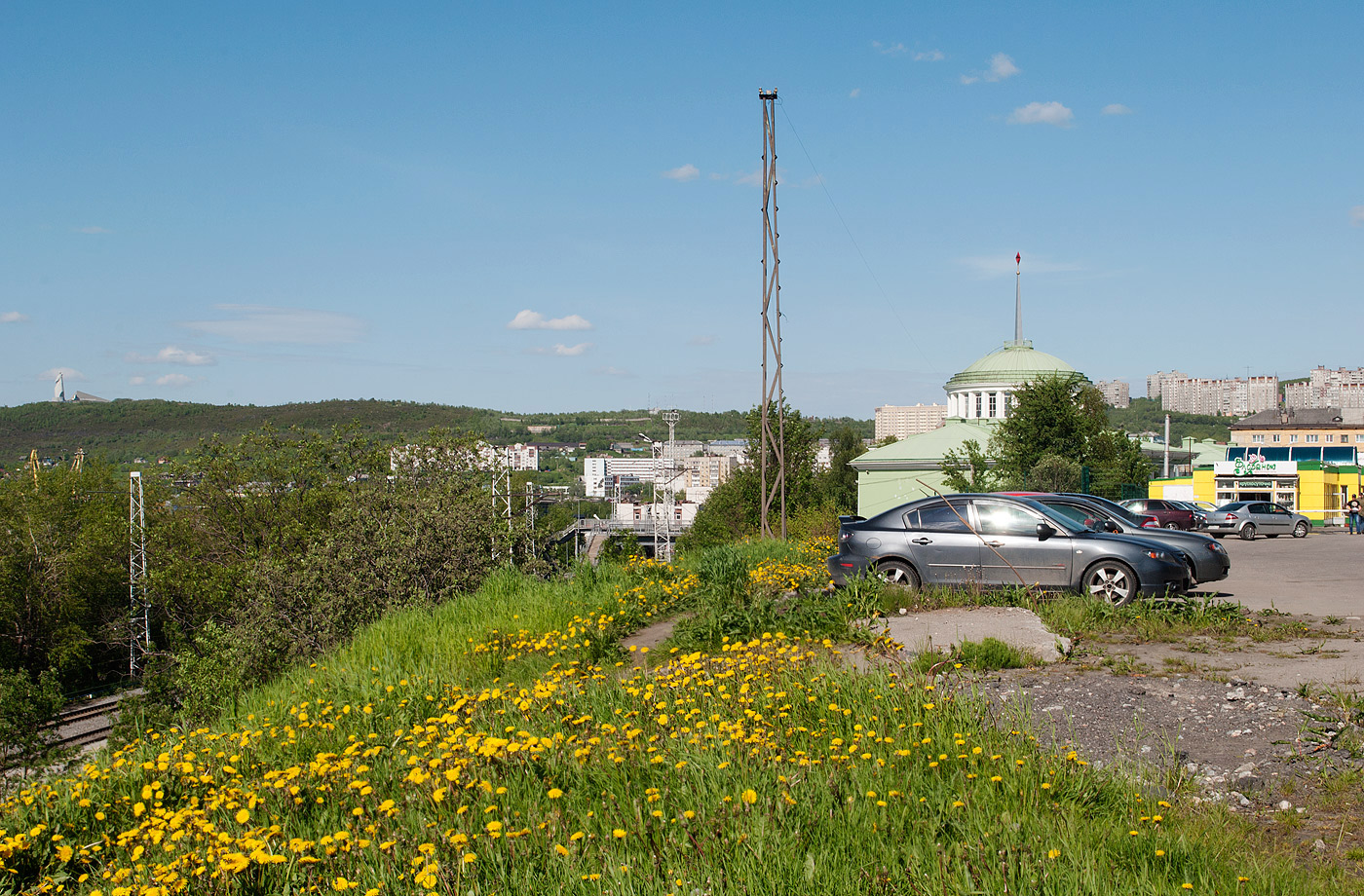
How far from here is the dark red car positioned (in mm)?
29734

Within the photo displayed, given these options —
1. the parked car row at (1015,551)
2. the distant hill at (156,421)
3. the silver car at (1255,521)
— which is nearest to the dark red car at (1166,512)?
the silver car at (1255,521)

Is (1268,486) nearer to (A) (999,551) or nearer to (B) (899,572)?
(A) (999,551)

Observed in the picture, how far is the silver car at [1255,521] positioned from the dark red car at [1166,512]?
402cm

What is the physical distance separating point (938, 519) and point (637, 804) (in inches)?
343

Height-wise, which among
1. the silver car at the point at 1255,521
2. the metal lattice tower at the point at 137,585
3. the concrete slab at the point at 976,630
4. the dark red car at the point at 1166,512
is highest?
the concrete slab at the point at 976,630

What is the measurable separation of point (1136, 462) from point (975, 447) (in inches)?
342

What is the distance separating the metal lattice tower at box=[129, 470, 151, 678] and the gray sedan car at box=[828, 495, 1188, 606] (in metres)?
29.4

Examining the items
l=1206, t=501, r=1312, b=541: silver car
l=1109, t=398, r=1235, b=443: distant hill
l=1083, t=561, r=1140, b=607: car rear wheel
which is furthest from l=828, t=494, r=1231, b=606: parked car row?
l=1109, t=398, r=1235, b=443: distant hill

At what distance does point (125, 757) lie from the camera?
570 centimetres

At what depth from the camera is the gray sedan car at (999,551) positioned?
35.6 feet

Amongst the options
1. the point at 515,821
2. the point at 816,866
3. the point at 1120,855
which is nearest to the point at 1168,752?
the point at 1120,855

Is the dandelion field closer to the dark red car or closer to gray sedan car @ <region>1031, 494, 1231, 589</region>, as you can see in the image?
gray sedan car @ <region>1031, 494, 1231, 589</region>

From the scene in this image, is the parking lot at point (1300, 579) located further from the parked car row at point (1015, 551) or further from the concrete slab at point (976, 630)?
the concrete slab at point (976, 630)

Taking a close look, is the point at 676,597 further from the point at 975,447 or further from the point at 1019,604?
the point at 975,447
